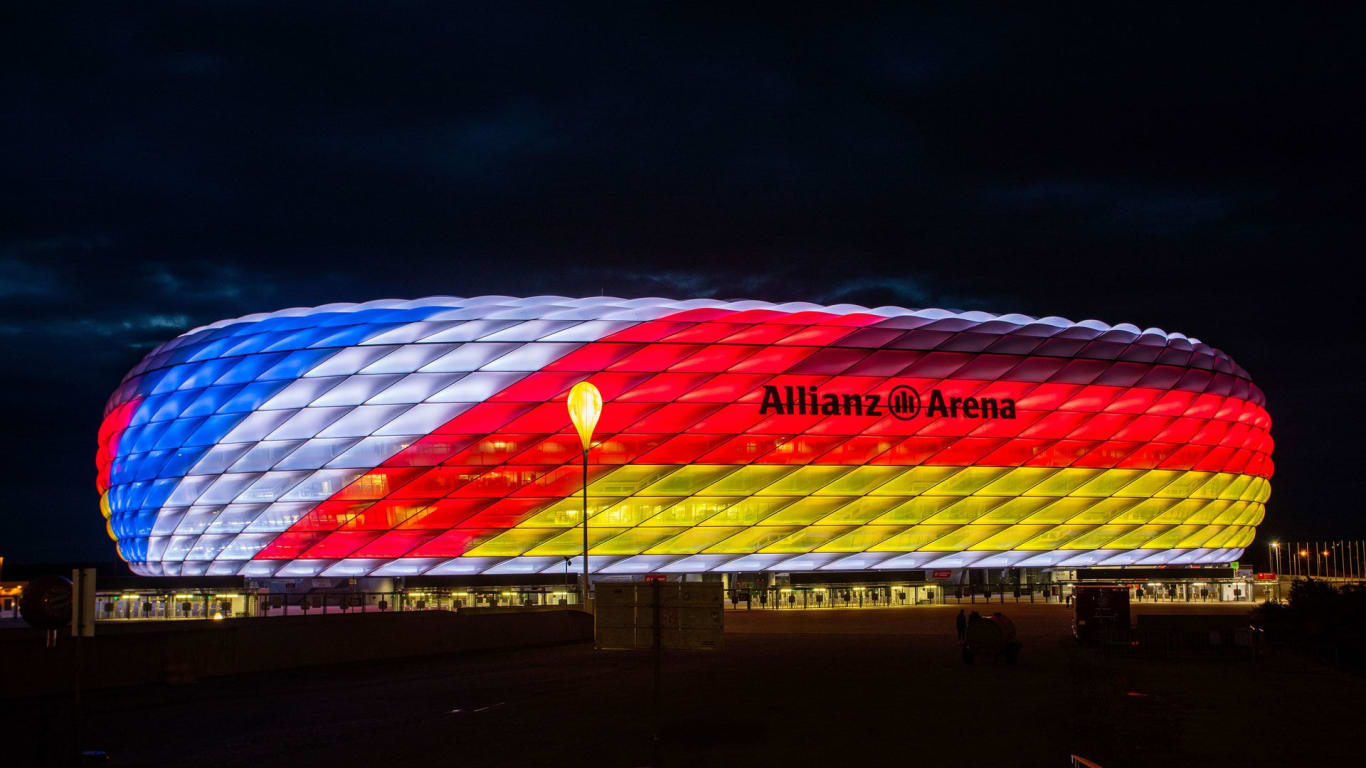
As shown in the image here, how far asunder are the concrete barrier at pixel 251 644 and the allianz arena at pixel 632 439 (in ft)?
61.3

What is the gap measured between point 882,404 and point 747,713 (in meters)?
38.0

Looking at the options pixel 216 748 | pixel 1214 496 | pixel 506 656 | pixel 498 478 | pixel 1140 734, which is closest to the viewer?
pixel 216 748

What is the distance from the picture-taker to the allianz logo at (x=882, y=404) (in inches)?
2098

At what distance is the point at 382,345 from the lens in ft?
171

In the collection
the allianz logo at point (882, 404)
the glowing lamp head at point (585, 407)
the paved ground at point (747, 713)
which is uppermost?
the allianz logo at point (882, 404)

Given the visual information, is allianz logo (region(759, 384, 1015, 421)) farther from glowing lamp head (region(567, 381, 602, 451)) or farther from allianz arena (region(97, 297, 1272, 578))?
glowing lamp head (region(567, 381, 602, 451))

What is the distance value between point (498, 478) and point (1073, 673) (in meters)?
31.4

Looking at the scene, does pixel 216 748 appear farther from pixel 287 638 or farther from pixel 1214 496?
pixel 1214 496

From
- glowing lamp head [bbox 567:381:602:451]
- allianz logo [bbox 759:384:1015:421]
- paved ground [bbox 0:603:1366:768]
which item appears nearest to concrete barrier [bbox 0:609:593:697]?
paved ground [bbox 0:603:1366:768]

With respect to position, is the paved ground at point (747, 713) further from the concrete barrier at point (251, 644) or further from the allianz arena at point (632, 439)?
the allianz arena at point (632, 439)

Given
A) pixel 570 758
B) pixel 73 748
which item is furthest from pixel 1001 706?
pixel 73 748

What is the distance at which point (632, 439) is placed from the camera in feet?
170

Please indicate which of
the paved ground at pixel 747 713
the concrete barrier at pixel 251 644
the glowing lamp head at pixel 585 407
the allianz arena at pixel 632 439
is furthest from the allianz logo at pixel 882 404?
the paved ground at pixel 747 713

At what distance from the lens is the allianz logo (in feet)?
175
